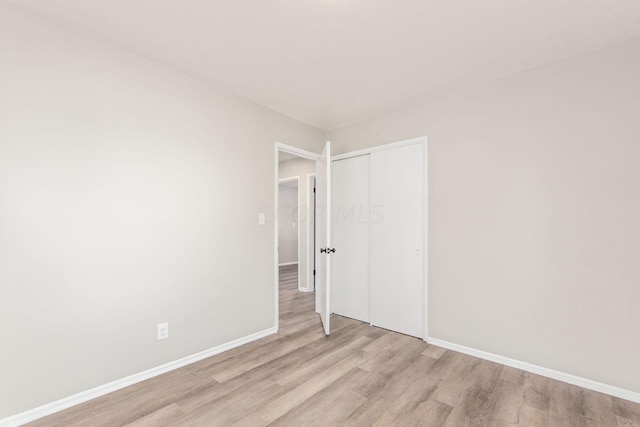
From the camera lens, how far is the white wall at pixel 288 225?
8062 millimetres

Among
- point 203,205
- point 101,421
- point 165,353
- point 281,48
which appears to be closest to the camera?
point 101,421

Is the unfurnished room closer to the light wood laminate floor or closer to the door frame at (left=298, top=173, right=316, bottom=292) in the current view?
the light wood laminate floor

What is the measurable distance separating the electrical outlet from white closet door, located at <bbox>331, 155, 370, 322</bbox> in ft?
7.05

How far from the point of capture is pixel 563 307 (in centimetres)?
223

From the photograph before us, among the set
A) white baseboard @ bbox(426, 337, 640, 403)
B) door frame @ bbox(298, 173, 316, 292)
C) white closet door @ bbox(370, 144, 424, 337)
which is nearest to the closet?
white closet door @ bbox(370, 144, 424, 337)

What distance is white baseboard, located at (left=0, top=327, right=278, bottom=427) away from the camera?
1.73 m

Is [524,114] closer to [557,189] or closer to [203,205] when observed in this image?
[557,189]

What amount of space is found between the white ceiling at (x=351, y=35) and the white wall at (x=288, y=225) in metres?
5.51

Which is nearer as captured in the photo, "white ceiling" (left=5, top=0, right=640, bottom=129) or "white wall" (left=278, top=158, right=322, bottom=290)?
"white ceiling" (left=5, top=0, right=640, bottom=129)

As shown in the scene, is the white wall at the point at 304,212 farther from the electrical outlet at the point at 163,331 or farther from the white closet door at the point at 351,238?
the electrical outlet at the point at 163,331

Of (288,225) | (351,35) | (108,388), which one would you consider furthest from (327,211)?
(288,225)

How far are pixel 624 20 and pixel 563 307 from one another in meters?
2.02

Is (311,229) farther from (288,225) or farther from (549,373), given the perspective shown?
(549,373)

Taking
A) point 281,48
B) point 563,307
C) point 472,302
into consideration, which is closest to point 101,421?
point 281,48
